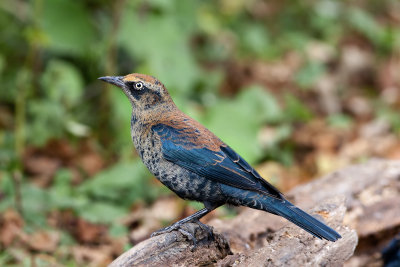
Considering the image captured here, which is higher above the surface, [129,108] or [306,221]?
[129,108]

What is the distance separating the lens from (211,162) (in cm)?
419

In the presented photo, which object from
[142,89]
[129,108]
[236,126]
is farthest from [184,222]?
[129,108]

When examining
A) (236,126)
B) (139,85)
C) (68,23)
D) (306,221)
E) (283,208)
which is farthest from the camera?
(68,23)

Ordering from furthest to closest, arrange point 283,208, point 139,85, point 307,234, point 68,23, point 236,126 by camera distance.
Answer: point 68,23 < point 236,126 < point 139,85 < point 307,234 < point 283,208

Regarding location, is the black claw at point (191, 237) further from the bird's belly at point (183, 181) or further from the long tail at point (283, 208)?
the long tail at point (283, 208)

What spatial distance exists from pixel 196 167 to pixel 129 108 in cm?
282

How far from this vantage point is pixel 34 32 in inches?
239

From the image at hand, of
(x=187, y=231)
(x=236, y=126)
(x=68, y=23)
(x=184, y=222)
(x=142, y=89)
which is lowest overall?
(x=187, y=231)

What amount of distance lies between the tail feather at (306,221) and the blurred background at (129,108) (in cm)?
163

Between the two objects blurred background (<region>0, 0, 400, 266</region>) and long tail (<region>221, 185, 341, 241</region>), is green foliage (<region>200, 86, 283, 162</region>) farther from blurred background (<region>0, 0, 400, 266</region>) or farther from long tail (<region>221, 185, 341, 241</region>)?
long tail (<region>221, 185, 341, 241</region>)

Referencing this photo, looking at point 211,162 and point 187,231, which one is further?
point 211,162

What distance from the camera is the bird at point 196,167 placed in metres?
4.07

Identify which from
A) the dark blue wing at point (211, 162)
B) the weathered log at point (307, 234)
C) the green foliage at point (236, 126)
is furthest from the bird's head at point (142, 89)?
the green foliage at point (236, 126)

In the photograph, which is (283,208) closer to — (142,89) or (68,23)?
(142,89)
